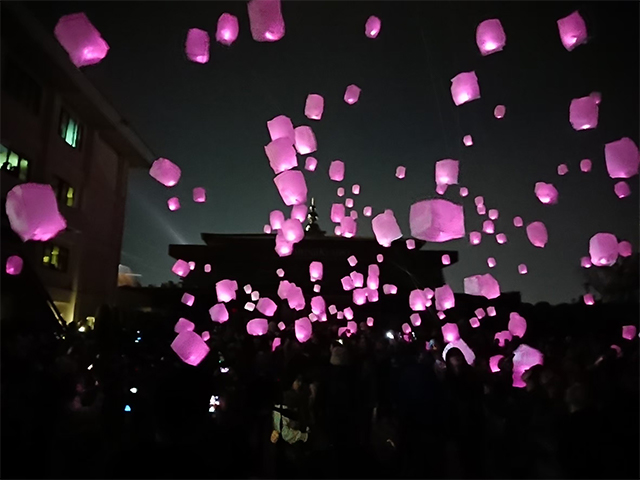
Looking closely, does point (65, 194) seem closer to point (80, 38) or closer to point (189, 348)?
point (189, 348)

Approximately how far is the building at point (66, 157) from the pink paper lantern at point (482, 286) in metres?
8.01

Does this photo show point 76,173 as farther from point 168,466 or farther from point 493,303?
point 168,466

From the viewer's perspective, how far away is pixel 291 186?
4.76 m

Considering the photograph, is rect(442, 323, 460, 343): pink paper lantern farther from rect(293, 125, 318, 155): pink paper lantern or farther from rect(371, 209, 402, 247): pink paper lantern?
rect(293, 125, 318, 155): pink paper lantern

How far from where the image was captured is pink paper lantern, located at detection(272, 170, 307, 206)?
4.70 m

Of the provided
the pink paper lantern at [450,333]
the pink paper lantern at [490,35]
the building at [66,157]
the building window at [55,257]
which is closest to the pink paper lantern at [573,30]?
the pink paper lantern at [490,35]

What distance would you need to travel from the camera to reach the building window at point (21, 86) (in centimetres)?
1010

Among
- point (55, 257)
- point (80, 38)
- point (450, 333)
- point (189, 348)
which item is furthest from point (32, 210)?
point (55, 257)

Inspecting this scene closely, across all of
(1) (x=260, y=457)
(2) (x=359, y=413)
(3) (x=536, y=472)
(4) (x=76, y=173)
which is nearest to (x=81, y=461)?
(1) (x=260, y=457)

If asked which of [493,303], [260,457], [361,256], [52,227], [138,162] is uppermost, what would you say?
[138,162]

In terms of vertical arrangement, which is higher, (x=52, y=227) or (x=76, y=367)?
(x=52, y=227)

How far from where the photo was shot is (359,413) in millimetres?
4816

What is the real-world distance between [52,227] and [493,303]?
12.5 metres

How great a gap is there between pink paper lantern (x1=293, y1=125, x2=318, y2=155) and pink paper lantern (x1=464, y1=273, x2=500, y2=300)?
3.65 meters
